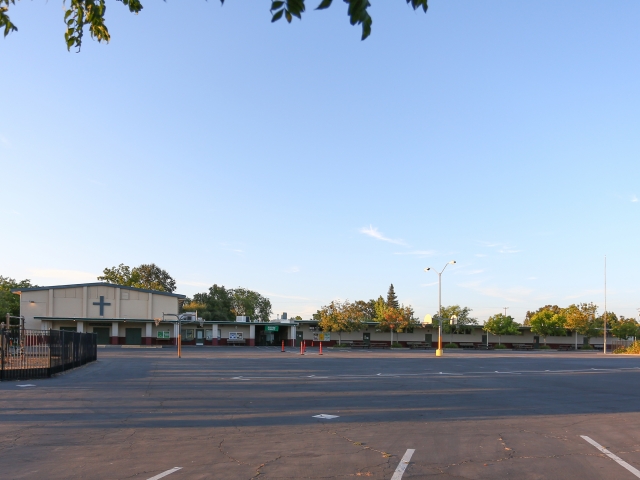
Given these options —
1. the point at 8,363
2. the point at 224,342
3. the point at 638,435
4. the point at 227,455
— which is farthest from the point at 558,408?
the point at 224,342

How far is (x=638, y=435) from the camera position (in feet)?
38.3

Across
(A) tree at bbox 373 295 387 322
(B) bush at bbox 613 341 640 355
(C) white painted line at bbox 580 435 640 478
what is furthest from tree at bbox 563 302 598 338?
(C) white painted line at bbox 580 435 640 478

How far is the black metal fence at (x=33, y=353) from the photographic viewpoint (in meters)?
22.2

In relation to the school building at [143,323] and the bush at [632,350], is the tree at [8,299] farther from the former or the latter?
the bush at [632,350]

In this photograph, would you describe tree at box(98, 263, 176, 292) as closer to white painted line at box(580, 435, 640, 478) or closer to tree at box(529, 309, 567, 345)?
tree at box(529, 309, 567, 345)

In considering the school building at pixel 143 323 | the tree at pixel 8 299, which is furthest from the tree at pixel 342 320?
the tree at pixel 8 299

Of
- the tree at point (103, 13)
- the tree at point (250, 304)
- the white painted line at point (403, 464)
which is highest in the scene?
the tree at point (103, 13)

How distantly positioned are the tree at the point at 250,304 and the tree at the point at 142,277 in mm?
16353

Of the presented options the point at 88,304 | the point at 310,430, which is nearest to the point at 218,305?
the point at 88,304

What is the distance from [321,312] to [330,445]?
241 ft

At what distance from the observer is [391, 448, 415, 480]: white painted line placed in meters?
8.03

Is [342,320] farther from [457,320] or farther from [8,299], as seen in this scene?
[8,299]

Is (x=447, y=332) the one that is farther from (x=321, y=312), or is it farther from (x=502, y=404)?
(x=502, y=404)

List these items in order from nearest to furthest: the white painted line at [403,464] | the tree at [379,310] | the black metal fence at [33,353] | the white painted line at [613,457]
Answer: the white painted line at [403,464]
the white painted line at [613,457]
the black metal fence at [33,353]
the tree at [379,310]
